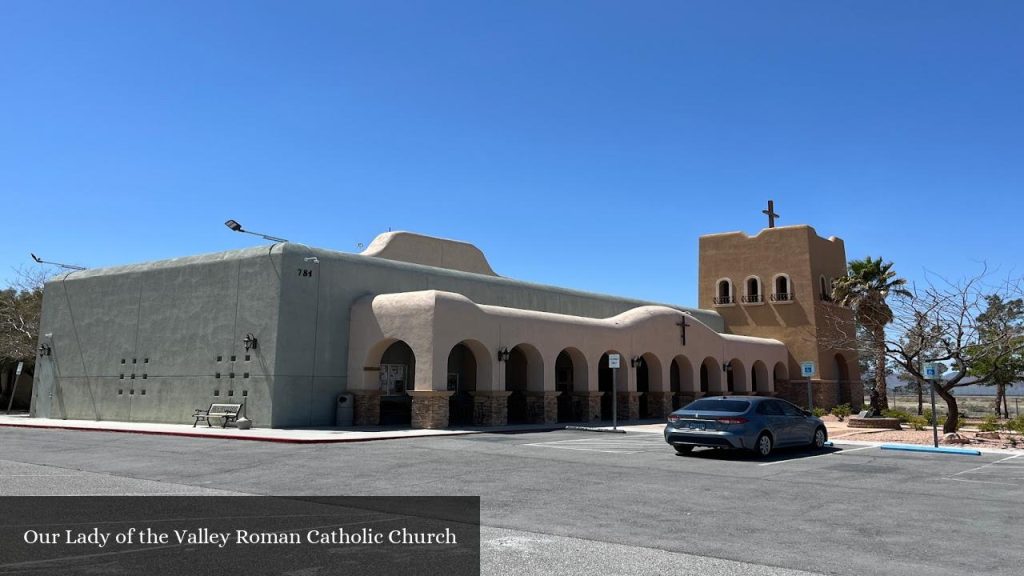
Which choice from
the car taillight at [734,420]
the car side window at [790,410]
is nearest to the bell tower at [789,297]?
the car side window at [790,410]

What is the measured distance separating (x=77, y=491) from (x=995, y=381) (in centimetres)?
5095

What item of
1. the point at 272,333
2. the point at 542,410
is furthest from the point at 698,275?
the point at 272,333

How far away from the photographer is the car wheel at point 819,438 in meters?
17.7

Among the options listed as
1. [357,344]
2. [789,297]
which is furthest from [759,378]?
[357,344]

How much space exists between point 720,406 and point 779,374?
28924 mm

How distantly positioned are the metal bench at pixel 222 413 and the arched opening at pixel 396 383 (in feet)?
16.3

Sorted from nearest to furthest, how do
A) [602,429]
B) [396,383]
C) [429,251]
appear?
[602,429] < [396,383] < [429,251]

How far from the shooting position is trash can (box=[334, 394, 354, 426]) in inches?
981

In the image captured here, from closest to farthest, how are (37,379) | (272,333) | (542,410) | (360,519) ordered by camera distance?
1. (360,519)
2. (272,333)
3. (542,410)
4. (37,379)

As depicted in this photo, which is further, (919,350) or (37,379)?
(37,379)

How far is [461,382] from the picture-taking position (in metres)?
29.5

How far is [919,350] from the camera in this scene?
21.9 meters

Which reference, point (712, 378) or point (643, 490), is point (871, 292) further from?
point (643, 490)

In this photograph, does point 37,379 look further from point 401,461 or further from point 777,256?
point 777,256
